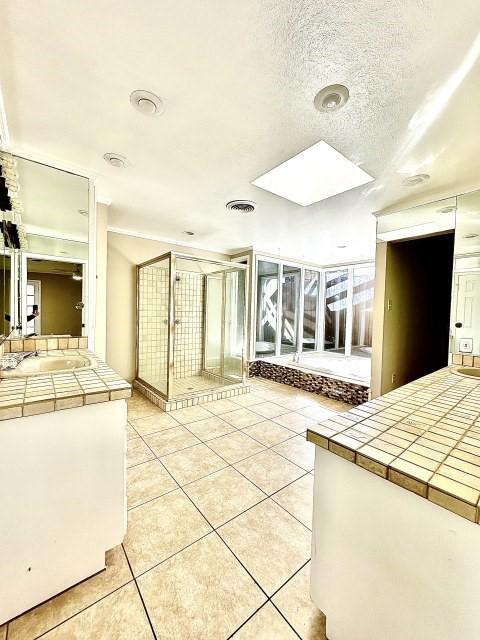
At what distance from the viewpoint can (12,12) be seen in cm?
99

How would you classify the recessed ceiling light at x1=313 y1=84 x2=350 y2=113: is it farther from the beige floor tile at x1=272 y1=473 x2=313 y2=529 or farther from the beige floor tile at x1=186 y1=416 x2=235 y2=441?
the beige floor tile at x1=186 y1=416 x2=235 y2=441

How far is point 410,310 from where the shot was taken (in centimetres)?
325

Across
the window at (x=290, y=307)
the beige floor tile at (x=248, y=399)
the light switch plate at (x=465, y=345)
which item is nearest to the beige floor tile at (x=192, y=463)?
the beige floor tile at (x=248, y=399)

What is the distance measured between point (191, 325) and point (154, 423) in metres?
1.89

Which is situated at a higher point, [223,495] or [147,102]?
[147,102]

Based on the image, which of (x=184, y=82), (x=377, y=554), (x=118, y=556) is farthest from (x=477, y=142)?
(x=118, y=556)

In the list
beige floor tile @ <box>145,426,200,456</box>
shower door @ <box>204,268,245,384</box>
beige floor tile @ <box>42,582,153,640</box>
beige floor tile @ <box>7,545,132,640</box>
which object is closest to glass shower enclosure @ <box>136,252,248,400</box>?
shower door @ <box>204,268,245,384</box>

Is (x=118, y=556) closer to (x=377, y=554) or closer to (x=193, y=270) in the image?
(x=377, y=554)

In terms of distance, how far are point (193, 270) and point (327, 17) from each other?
342 cm

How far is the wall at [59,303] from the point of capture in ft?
6.79

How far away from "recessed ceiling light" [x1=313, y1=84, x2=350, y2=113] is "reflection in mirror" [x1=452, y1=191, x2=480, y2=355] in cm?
163

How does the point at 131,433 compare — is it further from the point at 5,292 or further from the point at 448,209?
the point at 448,209

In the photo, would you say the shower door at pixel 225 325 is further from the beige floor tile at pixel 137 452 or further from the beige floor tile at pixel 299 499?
the beige floor tile at pixel 299 499

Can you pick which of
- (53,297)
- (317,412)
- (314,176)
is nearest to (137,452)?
(53,297)
